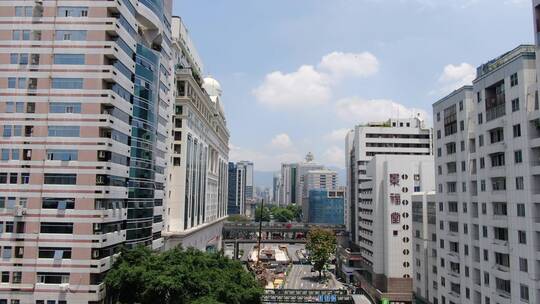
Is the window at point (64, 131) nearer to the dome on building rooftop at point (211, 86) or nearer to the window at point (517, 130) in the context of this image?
the window at point (517, 130)

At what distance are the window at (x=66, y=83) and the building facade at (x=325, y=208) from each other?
497 feet

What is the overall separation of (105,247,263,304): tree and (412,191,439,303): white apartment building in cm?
2480

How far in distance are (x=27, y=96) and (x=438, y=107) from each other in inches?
1691

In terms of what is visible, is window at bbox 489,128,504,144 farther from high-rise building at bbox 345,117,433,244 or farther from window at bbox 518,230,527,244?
high-rise building at bbox 345,117,433,244

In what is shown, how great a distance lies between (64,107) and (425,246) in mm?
45341

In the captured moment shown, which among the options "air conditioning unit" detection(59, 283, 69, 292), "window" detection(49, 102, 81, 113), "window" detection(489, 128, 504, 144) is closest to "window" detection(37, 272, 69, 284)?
"air conditioning unit" detection(59, 283, 69, 292)

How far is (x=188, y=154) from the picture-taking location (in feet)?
207

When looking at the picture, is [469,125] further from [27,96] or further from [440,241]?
[27,96]

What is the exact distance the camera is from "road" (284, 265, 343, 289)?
286 feet

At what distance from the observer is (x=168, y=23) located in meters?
53.7

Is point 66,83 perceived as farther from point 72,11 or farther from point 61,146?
point 72,11

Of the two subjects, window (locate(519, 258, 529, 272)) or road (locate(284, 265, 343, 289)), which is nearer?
window (locate(519, 258, 529, 272))

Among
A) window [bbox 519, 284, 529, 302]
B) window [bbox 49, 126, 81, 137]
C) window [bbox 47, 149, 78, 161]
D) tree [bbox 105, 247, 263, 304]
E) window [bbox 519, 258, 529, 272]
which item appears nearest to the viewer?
window [bbox 519, 284, 529, 302]

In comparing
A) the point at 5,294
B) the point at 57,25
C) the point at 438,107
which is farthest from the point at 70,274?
the point at 438,107
